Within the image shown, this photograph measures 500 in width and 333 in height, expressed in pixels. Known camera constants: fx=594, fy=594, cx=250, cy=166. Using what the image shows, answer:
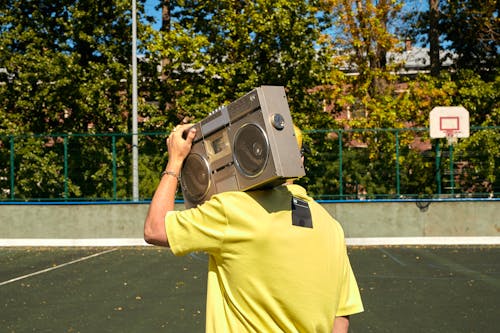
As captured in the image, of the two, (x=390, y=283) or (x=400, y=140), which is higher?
(x=400, y=140)

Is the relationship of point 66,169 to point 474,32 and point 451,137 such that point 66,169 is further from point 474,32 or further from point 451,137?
point 474,32

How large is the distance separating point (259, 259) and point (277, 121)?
429mm

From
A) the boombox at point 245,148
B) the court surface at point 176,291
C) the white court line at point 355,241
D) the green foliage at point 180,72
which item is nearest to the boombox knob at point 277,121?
the boombox at point 245,148

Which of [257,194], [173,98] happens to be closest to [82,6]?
[173,98]

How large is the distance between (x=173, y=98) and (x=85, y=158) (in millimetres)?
6402

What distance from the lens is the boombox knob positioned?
1714 mm

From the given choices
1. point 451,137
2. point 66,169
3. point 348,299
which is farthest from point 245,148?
point 451,137

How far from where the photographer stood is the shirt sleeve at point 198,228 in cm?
182

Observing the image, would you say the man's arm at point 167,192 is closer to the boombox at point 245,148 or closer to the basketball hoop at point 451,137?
the boombox at point 245,148

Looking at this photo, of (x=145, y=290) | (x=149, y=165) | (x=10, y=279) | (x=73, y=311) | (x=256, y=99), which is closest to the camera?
(x=256, y=99)

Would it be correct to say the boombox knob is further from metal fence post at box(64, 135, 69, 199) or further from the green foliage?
the green foliage

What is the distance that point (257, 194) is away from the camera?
184 cm

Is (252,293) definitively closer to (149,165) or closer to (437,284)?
(437,284)

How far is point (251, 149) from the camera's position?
176cm
